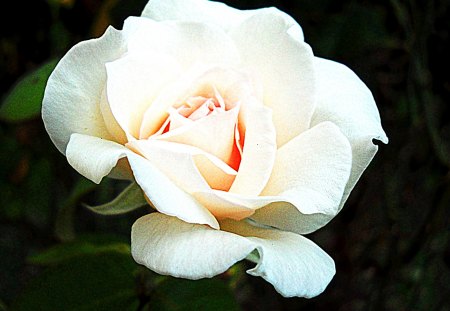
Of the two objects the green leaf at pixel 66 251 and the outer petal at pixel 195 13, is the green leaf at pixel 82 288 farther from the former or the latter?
the outer petal at pixel 195 13

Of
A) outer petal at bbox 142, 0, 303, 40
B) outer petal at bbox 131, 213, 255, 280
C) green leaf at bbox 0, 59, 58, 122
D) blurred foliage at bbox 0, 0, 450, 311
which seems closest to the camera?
outer petal at bbox 131, 213, 255, 280

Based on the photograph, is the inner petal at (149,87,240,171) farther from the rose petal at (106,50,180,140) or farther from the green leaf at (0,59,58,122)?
the green leaf at (0,59,58,122)

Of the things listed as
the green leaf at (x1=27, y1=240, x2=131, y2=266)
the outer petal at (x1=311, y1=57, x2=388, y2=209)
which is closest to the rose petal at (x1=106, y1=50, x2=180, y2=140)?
the outer petal at (x1=311, y1=57, x2=388, y2=209)

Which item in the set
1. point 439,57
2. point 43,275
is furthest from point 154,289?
point 439,57

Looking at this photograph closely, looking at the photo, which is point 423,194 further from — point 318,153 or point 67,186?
point 318,153

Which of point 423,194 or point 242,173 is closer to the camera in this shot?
point 242,173

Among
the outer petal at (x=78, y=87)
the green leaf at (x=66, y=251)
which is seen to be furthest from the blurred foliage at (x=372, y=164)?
the outer petal at (x=78, y=87)
